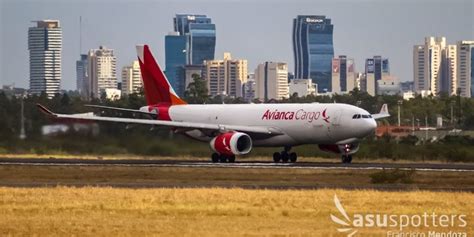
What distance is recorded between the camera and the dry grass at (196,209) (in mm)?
32375

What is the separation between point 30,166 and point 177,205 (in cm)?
2605

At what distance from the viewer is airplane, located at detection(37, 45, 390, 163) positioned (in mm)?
70062

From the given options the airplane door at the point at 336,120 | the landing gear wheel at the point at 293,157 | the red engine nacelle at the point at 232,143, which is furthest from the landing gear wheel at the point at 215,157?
the airplane door at the point at 336,120

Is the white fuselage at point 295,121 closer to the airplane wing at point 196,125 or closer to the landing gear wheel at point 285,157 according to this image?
the airplane wing at point 196,125

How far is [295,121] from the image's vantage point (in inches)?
2827

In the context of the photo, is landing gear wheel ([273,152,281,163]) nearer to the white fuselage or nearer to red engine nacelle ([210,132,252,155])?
the white fuselage

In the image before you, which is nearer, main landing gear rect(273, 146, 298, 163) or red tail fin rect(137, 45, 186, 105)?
main landing gear rect(273, 146, 298, 163)

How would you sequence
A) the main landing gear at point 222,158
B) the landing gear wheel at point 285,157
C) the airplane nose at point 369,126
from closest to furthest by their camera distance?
the airplane nose at point 369,126, the main landing gear at point 222,158, the landing gear wheel at point 285,157

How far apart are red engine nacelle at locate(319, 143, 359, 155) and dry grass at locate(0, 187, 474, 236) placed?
26.0m

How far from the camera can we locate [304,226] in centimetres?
3316

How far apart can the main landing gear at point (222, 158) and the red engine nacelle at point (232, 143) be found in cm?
35

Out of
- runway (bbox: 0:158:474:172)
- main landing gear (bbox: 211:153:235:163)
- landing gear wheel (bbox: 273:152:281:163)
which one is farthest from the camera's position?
landing gear wheel (bbox: 273:152:281:163)

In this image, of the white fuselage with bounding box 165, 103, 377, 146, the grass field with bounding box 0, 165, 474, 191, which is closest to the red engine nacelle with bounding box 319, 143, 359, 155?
the white fuselage with bounding box 165, 103, 377, 146

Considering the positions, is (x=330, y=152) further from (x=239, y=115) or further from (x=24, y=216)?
(x=24, y=216)
